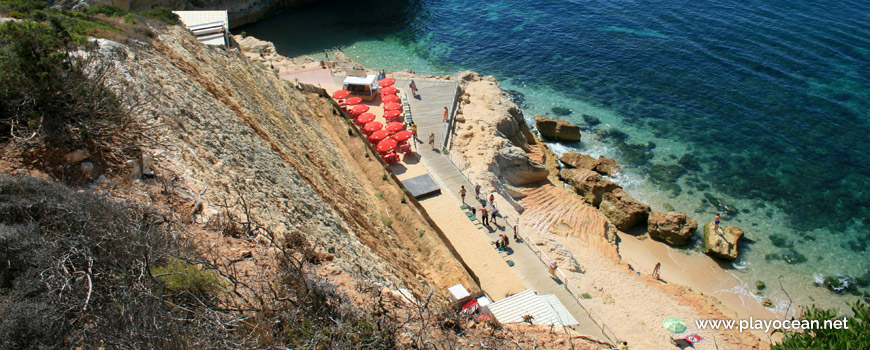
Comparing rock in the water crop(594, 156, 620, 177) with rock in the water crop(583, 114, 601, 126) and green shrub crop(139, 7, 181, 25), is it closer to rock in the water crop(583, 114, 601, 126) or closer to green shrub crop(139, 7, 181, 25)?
rock in the water crop(583, 114, 601, 126)

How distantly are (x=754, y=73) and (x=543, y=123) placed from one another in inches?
840

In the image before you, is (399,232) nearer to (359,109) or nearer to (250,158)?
(250,158)

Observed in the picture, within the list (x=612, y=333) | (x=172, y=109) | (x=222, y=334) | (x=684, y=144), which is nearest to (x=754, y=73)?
(x=684, y=144)

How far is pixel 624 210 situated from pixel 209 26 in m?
32.4

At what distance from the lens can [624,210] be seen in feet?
99.9

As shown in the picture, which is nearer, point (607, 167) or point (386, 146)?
point (386, 146)

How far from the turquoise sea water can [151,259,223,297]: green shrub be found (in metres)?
27.3

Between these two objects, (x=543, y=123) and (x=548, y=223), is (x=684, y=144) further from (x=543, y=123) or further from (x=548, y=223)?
(x=548, y=223)

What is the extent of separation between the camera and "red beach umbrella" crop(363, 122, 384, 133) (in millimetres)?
30625

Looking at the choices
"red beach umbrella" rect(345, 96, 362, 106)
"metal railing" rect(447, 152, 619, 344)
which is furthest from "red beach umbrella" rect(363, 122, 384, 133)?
"metal railing" rect(447, 152, 619, 344)

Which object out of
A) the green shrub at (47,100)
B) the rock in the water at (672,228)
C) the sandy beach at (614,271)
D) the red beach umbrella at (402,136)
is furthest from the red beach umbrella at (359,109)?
the green shrub at (47,100)

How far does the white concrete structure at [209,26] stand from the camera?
36.0 m

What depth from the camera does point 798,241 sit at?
2942cm

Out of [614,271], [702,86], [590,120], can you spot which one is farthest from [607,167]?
[702,86]
